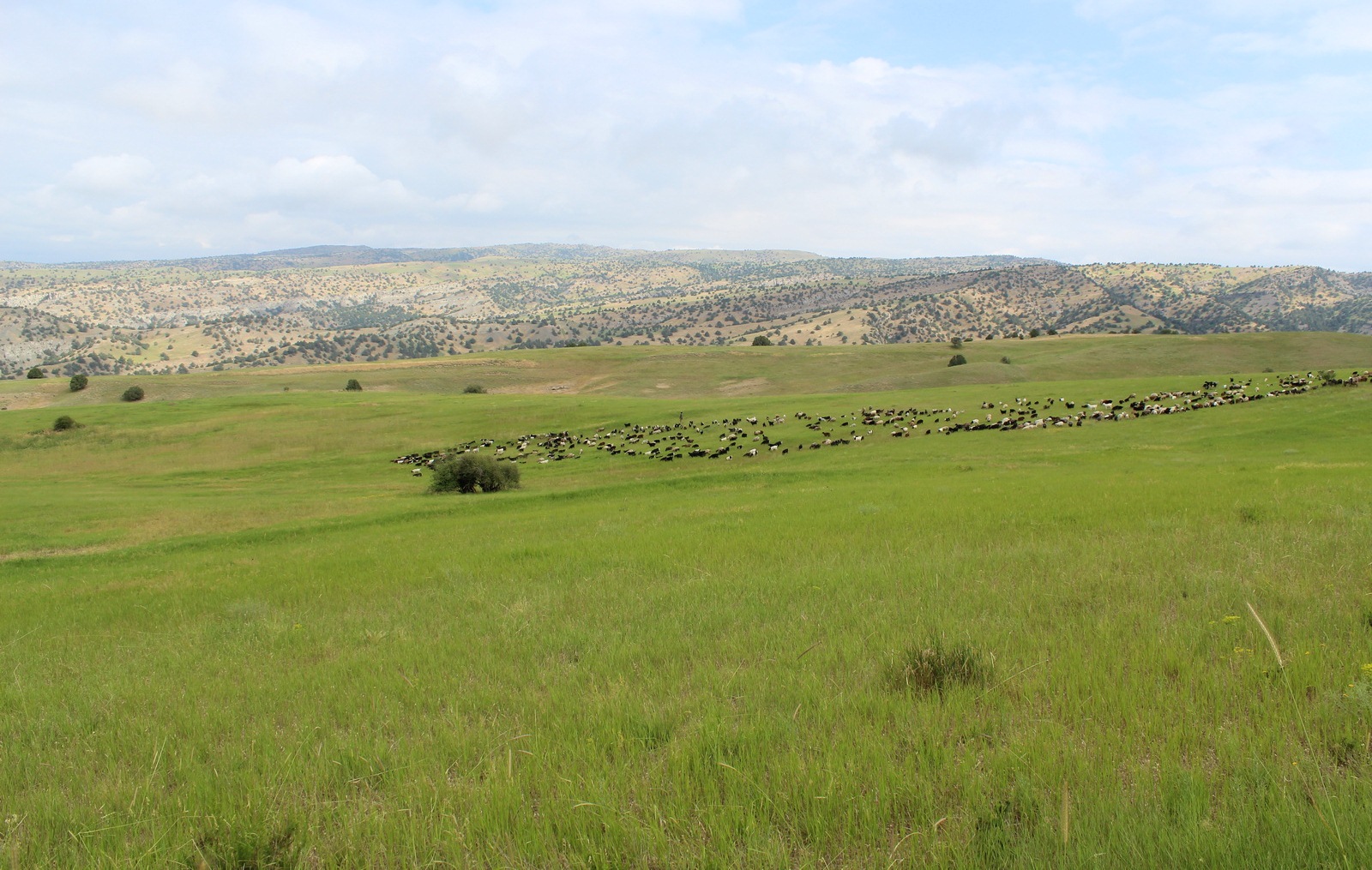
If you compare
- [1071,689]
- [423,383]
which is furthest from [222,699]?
[423,383]

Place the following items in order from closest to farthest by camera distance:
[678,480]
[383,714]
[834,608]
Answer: [383,714]
[834,608]
[678,480]

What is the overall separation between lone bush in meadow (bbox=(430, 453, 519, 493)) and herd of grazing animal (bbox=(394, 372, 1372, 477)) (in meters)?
4.14

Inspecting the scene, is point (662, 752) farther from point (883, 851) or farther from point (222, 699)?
point (222, 699)

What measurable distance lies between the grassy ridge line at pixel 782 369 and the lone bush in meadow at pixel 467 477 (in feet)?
139

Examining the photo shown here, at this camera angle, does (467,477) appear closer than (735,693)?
No

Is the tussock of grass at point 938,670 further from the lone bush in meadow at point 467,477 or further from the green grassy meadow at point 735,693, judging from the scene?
the lone bush in meadow at point 467,477

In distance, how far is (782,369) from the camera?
8431 centimetres

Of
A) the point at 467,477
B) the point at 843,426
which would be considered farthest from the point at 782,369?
the point at 467,477

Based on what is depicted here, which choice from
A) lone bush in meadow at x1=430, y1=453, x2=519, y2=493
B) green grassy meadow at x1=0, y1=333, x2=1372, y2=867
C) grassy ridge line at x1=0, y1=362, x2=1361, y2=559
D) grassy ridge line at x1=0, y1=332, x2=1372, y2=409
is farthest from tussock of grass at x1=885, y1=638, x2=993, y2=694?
grassy ridge line at x1=0, y1=332, x2=1372, y2=409

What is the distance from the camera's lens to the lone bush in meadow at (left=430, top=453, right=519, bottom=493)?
31.6 metres

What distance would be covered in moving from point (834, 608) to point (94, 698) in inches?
260

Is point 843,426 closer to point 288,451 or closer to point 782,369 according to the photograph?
point 288,451

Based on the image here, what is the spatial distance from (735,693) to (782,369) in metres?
80.5

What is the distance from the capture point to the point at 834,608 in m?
7.13
